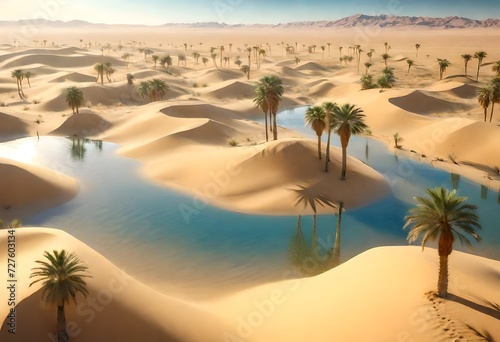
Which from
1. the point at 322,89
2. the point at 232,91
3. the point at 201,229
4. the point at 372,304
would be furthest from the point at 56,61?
the point at 372,304

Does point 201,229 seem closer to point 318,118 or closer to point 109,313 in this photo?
point 109,313

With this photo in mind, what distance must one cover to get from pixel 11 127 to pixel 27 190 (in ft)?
99.8

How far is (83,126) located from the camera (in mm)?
67312

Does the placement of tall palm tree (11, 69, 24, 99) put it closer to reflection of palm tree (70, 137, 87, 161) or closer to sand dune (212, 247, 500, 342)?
reflection of palm tree (70, 137, 87, 161)

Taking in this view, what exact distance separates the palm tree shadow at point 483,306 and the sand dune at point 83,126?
58.5 meters

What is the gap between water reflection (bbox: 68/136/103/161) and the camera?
181 ft

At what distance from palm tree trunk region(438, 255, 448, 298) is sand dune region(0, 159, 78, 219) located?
3326 cm

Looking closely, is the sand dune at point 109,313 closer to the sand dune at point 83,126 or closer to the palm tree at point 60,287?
the palm tree at point 60,287

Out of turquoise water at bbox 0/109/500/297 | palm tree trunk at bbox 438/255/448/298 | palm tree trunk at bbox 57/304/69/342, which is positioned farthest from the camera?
turquoise water at bbox 0/109/500/297

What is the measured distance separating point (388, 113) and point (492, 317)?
5955 cm

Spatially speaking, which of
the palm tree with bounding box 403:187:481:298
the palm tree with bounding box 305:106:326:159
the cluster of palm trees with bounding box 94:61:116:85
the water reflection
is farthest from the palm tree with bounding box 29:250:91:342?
the cluster of palm trees with bounding box 94:61:116:85

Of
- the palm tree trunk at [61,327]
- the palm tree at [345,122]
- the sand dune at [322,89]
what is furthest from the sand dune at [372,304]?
the sand dune at [322,89]

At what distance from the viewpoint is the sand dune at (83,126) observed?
6575 centimetres

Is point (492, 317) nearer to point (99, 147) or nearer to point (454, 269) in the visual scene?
point (454, 269)
